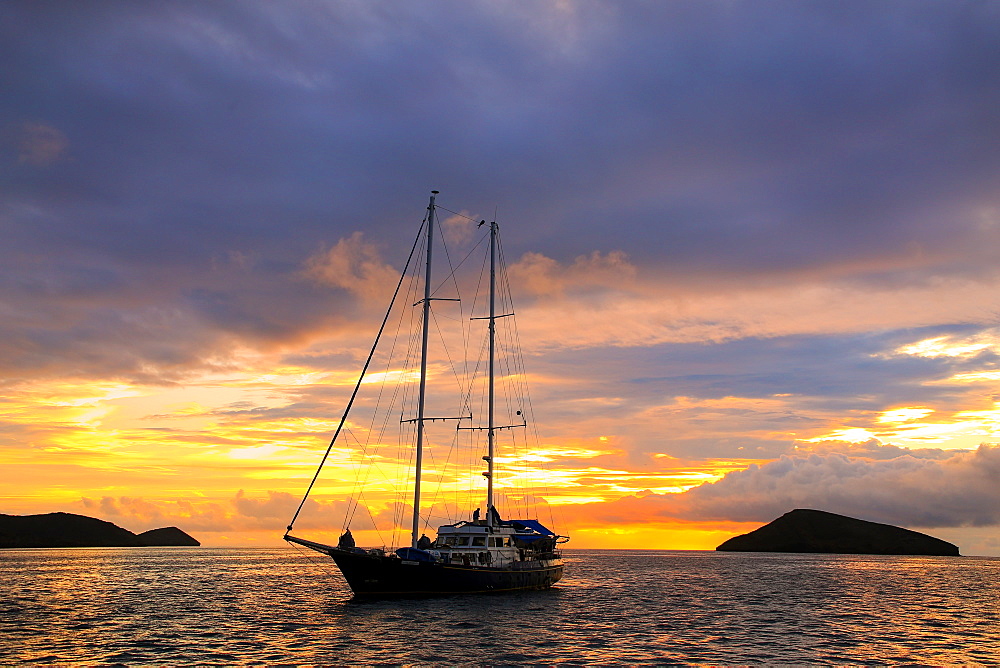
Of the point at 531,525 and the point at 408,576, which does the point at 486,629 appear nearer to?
the point at 408,576

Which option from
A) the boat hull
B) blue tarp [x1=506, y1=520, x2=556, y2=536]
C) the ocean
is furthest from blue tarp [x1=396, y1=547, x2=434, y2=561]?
blue tarp [x1=506, y1=520, x2=556, y2=536]

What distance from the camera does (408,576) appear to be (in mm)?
61156

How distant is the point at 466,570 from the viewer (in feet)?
208

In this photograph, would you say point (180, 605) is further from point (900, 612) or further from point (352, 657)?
point (900, 612)

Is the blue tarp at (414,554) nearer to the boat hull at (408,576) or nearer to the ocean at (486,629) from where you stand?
the boat hull at (408,576)

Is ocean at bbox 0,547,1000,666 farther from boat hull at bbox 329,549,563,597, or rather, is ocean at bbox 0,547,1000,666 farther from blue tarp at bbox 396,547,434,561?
blue tarp at bbox 396,547,434,561

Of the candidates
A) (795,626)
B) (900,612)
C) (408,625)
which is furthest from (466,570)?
(900,612)

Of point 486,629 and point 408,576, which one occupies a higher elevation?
point 408,576

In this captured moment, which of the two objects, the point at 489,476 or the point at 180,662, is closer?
the point at 180,662

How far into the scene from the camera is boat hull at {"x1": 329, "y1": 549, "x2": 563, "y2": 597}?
6066 centimetres

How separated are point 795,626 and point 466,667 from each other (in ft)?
104

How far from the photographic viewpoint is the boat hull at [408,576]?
199ft

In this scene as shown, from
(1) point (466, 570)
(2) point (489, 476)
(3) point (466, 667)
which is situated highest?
(2) point (489, 476)

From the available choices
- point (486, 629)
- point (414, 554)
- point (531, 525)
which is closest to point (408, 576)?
point (414, 554)
